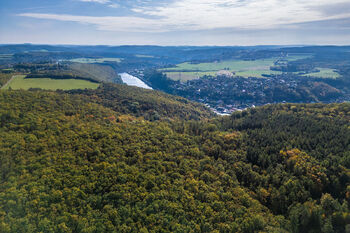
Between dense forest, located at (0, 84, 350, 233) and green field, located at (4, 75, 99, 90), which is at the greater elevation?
green field, located at (4, 75, 99, 90)

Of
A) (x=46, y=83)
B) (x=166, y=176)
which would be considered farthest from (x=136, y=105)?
(x=166, y=176)

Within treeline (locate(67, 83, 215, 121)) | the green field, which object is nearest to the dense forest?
treeline (locate(67, 83, 215, 121))

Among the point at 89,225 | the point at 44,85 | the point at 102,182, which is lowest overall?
the point at 89,225

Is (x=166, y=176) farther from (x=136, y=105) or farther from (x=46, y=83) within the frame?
(x=46, y=83)

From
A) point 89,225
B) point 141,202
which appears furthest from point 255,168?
point 89,225

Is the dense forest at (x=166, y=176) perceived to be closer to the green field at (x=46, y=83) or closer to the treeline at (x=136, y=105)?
the treeline at (x=136, y=105)

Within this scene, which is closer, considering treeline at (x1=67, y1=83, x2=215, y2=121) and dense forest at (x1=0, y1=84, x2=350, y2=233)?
dense forest at (x1=0, y1=84, x2=350, y2=233)

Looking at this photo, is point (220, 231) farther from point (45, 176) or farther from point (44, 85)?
point (44, 85)

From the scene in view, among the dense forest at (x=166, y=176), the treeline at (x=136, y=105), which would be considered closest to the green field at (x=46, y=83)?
the treeline at (x=136, y=105)

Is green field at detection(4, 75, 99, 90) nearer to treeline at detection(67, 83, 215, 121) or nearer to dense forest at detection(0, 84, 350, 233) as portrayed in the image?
treeline at detection(67, 83, 215, 121)
